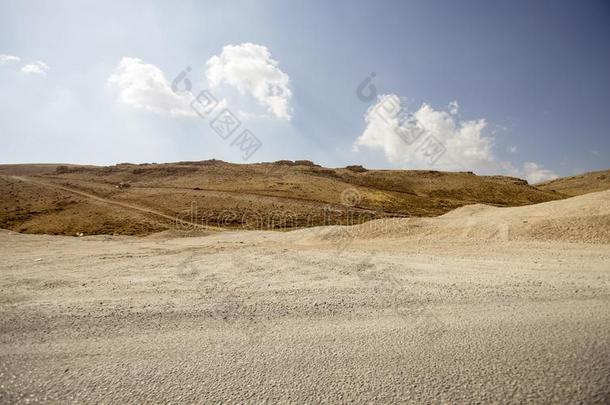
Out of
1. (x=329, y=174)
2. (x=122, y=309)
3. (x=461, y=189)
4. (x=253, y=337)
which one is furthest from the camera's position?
(x=329, y=174)

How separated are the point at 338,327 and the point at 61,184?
50543 millimetres

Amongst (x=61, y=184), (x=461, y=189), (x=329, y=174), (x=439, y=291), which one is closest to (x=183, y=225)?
(x=439, y=291)

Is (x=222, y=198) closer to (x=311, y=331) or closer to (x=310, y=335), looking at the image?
(x=311, y=331)

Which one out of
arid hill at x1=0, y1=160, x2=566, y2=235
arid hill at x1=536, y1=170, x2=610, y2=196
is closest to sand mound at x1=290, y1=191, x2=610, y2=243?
arid hill at x1=0, y1=160, x2=566, y2=235

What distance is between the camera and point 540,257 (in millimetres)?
10219

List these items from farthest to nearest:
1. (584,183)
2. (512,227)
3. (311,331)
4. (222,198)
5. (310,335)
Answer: (584,183), (222,198), (512,227), (311,331), (310,335)

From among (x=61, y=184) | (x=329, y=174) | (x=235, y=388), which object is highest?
(x=329, y=174)

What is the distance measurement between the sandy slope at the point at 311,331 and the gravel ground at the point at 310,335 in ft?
0.07

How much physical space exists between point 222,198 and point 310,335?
31.6 m

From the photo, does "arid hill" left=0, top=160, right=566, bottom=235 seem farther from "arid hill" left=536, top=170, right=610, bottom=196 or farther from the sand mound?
"arid hill" left=536, top=170, right=610, bottom=196

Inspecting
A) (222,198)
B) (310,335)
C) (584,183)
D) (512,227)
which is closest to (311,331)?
(310,335)

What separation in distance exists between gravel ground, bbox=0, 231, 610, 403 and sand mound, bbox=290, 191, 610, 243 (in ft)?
15.3

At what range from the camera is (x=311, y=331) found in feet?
16.7

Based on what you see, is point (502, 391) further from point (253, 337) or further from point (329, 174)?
point (329, 174)
